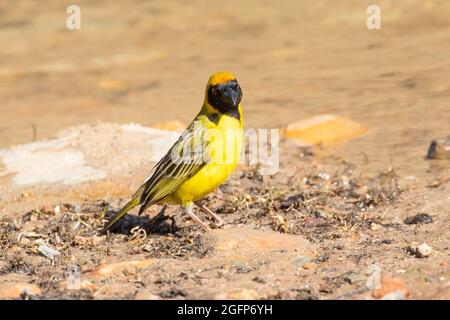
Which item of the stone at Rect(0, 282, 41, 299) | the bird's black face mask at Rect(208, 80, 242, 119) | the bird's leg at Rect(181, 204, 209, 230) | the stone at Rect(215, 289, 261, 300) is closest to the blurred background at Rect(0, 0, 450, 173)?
the bird's black face mask at Rect(208, 80, 242, 119)

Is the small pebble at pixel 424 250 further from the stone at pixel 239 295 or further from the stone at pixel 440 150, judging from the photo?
the stone at pixel 440 150

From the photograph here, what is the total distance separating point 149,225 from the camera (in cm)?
688

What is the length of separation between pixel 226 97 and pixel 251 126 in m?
3.61

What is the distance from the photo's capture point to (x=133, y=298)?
17.2 feet

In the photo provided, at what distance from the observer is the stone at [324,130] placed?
9500 mm

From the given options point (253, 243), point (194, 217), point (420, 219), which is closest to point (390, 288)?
point (253, 243)

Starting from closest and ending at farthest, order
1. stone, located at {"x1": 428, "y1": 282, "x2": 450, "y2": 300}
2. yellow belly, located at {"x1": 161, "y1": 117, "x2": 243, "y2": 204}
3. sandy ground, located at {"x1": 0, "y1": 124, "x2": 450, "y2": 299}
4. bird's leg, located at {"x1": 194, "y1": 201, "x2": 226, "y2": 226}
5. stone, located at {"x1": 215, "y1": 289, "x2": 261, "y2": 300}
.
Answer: stone, located at {"x1": 428, "y1": 282, "x2": 450, "y2": 300} < stone, located at {"x1": 215, "y1": 289, "x2": 261, "y2": 300} < sandy ground, located at {"x1": 0, "y1": 124, "x2": 450, "y2": 299} < yellow belly, located at {"x1": 161, "y1": 117, "x2": 243, "y2": 204} < bird's leg, located at {"x1": 194, "y1": 201, "x2": 226, "y2": 226}

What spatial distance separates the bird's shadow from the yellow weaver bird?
17cm

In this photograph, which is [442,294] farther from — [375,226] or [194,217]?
[194,217]

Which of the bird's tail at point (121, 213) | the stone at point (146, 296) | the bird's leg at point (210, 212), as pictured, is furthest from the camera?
the bird's leg at point (210, 212)

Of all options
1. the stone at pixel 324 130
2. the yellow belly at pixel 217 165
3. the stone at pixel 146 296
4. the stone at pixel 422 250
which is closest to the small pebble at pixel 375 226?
the stone at pixel 422 250

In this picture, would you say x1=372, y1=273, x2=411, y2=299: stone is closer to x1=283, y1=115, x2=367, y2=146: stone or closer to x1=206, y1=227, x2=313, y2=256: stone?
x1=206, y1=227, x2=313, y2=256: stone

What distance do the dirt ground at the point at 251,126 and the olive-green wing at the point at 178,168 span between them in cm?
29

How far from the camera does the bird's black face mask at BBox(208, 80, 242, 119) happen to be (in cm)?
655
